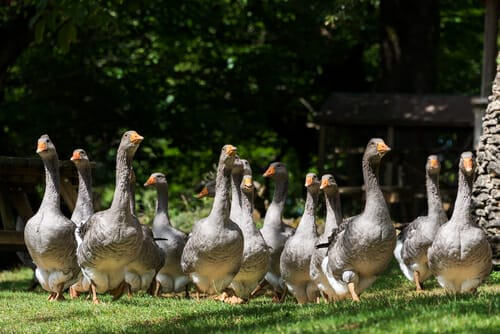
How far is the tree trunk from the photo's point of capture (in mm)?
25922

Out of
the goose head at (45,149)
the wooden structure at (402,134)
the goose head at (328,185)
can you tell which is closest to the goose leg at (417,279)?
the goose head at (328,185)

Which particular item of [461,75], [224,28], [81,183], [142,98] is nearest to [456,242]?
[81,183]

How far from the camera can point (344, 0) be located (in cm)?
2125

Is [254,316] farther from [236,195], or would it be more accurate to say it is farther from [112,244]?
[236,195]

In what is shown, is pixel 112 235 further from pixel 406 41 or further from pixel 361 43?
pixel 361 43

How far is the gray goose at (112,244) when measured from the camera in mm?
12141

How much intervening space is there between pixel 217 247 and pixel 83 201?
9.11ft

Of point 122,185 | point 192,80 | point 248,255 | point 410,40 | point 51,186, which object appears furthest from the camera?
point 192,80

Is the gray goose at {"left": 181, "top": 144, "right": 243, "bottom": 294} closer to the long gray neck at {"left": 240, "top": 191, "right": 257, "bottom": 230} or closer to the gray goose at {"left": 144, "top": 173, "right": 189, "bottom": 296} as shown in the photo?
the long gray neck at {"left": 240, "top": 191, "right": 257, "bottom": 230}

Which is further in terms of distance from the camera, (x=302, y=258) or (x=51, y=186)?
(x=51, y=186)

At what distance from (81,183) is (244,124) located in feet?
47.9

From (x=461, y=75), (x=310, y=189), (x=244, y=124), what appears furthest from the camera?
(x=461, y=75)

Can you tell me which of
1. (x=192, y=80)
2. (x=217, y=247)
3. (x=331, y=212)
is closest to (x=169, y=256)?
(x=217, y=247)

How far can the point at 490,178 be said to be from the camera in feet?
51.8
